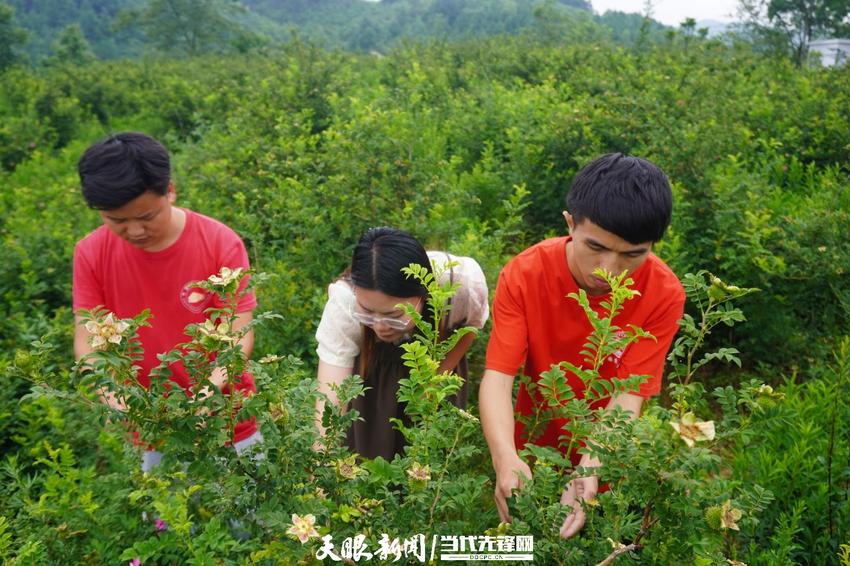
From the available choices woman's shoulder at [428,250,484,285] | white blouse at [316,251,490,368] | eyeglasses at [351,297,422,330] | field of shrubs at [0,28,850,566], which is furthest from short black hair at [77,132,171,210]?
woman's shoulder at [428,250,484,285]

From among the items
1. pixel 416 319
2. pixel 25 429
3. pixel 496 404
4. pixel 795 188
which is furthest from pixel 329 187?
pixel 795 188

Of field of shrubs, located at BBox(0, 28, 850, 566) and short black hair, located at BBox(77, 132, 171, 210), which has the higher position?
short black hair, located at BBox(77, 132, 171, 210)

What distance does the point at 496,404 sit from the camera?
176 centimetres

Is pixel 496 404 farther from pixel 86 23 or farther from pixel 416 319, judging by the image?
pixel 86 23

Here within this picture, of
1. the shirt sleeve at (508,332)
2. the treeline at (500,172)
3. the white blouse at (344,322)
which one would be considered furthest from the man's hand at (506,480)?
the treeline at (500,172)

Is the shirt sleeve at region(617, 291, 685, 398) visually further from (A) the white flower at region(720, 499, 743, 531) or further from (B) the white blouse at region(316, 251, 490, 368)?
(A) the white flower at region(720, 499, 743, 531)

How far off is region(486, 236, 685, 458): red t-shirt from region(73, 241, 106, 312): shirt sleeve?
4.48 ft

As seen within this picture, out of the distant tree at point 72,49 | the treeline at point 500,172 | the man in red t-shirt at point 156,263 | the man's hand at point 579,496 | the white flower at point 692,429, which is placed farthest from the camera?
the distant tree at point 72,49

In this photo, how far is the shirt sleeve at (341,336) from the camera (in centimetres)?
199

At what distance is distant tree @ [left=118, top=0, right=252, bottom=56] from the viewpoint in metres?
26.8

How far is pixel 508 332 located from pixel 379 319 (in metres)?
0.38

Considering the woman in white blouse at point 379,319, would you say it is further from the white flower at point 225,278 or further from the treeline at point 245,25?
the treeline at point 245,25

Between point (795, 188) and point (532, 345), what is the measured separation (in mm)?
4034

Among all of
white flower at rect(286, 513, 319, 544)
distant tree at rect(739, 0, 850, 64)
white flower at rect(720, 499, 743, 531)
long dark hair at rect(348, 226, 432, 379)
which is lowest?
white flower at rect(286, 513, 319, 544)
